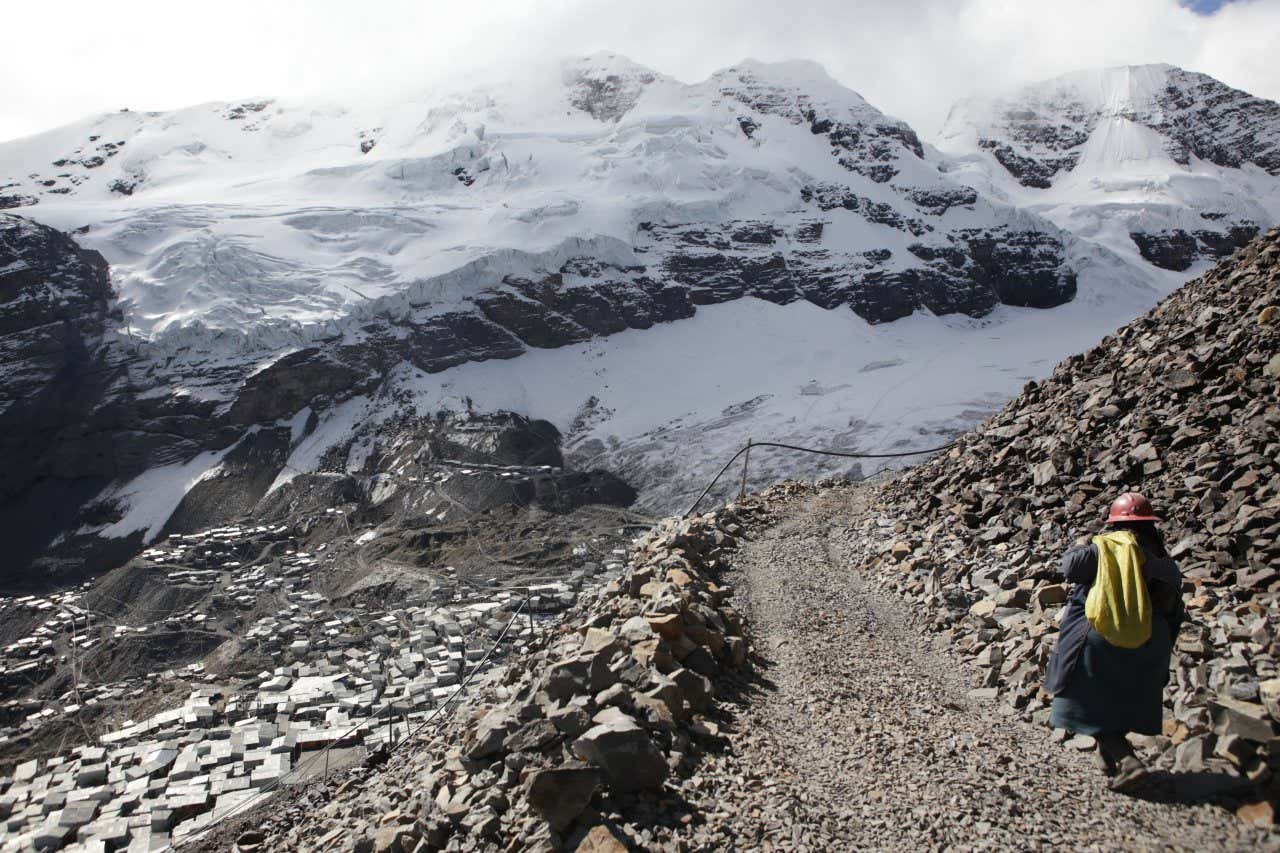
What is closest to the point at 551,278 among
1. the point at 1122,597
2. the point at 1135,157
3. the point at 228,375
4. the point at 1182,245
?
the point at 228,375

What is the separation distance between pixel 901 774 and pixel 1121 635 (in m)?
1.33

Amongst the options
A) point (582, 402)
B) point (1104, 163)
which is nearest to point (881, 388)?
point (582, 402)

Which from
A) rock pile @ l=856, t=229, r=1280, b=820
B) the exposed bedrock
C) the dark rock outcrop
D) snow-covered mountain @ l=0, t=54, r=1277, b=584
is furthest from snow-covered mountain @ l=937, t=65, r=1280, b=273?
rock pile @ l=856, t=229, r=1280, b=820

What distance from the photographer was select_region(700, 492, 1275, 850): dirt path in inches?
134

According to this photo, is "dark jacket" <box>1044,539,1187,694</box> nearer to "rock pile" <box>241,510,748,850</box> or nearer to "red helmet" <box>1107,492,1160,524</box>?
"red helmet" <box>1107,492,1160,524</box>

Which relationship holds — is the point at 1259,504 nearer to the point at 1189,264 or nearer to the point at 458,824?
the point at 458,824

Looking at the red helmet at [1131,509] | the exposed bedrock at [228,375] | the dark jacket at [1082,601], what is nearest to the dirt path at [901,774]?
the dark jacket at [1082,601]

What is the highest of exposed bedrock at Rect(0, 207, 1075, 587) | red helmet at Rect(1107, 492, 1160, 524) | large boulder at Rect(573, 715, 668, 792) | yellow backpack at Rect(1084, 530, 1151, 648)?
red helmet at Rect(1107, 492, 1160, 524)

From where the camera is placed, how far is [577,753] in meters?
4.04

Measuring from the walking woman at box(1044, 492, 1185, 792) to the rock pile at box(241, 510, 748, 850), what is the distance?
202 centimetres

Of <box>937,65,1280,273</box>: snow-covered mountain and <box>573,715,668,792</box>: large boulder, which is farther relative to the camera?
<box>937,65,1280,273</box>: snow-covered mountain

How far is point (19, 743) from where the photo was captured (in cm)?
2258

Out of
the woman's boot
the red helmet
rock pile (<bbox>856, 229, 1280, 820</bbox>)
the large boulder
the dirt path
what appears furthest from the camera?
rock pile (<bbox>856, 229, 1280, 820</bbox>)

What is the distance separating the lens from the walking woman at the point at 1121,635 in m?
3.60
